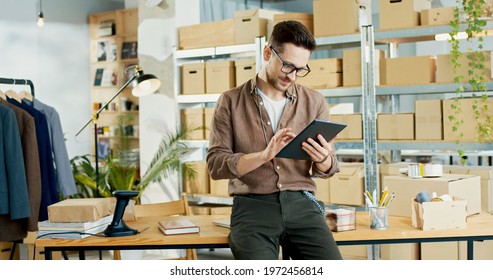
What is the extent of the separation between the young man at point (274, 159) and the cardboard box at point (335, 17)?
204 centimetres

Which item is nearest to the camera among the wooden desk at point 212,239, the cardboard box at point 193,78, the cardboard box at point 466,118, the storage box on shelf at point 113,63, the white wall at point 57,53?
the wooden desk at point 212,239

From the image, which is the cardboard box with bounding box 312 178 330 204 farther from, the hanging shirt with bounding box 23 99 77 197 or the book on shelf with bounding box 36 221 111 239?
the book on shelf with bounding box 36 221 111 239

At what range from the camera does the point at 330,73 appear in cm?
514

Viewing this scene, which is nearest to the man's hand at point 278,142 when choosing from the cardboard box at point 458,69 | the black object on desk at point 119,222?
the black object on desk at point 119,222

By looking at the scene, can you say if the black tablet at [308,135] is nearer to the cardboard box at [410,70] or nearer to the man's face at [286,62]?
the man's face at [286,62]

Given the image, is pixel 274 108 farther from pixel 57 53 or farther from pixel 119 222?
pixel 57 53

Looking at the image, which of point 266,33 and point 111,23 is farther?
point 111,23

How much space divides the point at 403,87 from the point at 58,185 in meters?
2.44

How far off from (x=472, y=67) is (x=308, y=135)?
2208 mm

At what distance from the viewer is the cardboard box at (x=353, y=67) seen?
198 inches

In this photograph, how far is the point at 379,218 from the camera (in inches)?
121

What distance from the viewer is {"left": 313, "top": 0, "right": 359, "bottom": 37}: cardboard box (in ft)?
16.5
